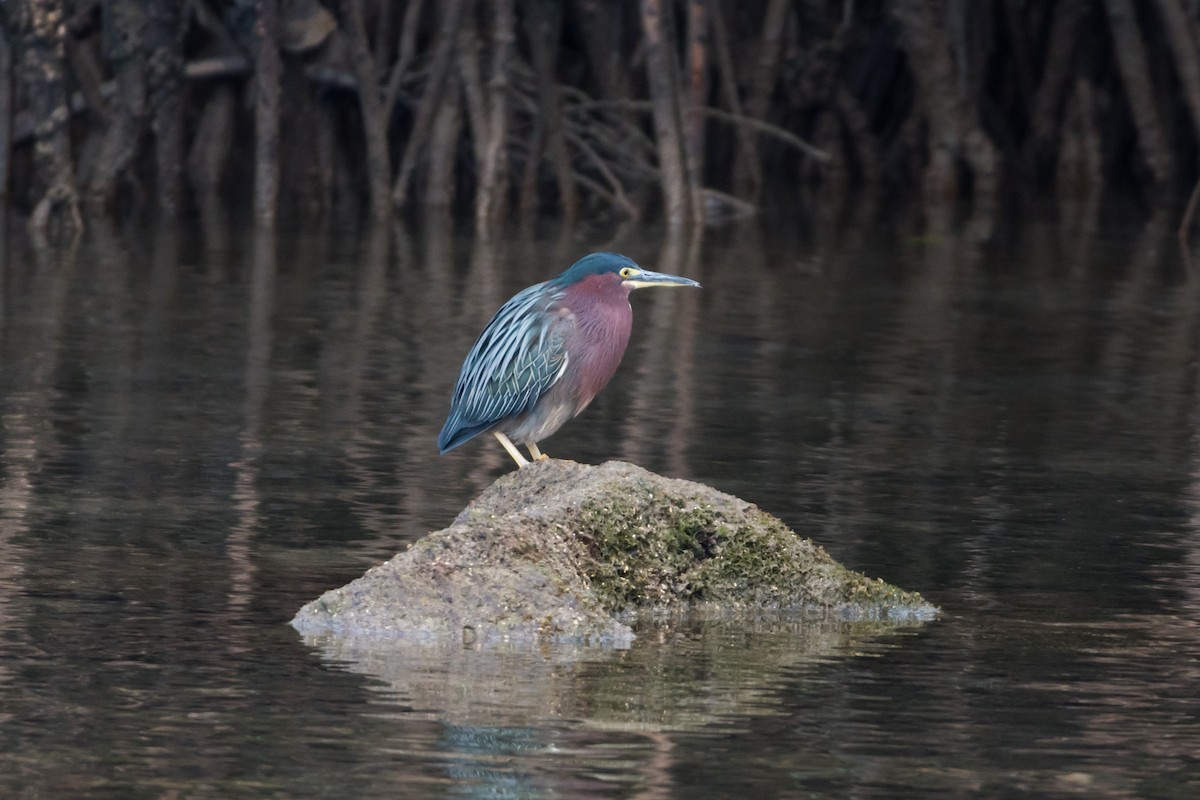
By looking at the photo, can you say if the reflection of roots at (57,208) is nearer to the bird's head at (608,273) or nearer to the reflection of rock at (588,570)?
the bird's head at (608,273)

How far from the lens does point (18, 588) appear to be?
565 centimetres

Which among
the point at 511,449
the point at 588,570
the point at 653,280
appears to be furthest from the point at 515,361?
the point at 588,570

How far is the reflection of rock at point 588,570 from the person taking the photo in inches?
201

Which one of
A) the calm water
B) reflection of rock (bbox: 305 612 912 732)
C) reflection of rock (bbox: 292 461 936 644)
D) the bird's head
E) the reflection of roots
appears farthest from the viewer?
the reflection of roots

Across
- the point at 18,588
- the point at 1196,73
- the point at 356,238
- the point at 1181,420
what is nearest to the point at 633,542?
the point at 18,588

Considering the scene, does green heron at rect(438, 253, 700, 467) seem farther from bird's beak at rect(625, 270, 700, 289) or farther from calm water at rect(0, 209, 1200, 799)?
calm water at rect(0, 209, 1200, 799)

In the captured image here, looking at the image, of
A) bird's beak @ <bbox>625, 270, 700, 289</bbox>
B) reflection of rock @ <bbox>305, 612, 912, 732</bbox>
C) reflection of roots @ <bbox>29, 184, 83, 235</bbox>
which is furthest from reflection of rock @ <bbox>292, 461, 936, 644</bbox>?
reflection of roots @ <bbox>29, 184, 83, 235</bbox>

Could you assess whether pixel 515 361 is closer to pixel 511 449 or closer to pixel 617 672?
pixel 511 449

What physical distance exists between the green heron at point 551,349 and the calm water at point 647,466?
1.56 feet

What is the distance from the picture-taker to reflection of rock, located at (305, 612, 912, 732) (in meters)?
4.55

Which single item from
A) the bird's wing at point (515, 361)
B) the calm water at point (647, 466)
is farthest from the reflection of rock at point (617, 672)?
the bird's wing at point (515, 361)

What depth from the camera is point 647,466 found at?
765cm

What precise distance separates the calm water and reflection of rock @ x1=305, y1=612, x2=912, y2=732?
0.04 ft

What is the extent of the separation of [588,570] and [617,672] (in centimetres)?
45
